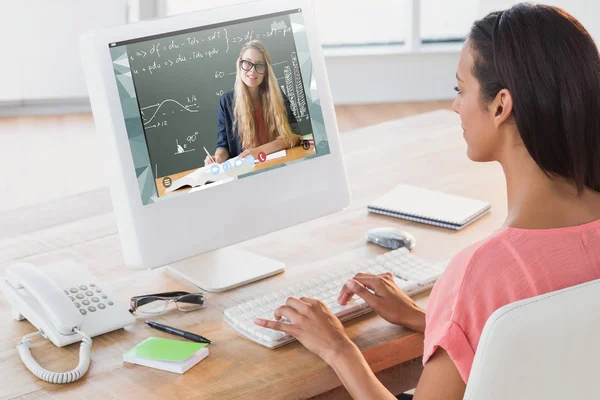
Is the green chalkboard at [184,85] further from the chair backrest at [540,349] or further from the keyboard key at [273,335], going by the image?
the chair backrest at [540,349]

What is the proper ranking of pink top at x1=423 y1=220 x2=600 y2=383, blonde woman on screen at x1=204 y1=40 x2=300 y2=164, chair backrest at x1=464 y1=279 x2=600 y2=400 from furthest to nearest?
blonde woman on screen at x1=204 y1=40 x2=300 y2=164 → pink top at x1=423 y1=220 x2=600 y2=383 → chair backrest at x1=464 y1=279 x2=600 y2=400

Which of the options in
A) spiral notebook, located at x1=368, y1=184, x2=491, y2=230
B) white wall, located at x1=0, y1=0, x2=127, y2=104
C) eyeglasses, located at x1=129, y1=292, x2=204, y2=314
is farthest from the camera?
white wall, located at x1=0, y1=0, x2=127, y2=104

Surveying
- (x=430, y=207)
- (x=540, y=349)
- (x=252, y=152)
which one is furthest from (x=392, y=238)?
(x=540, y=349)

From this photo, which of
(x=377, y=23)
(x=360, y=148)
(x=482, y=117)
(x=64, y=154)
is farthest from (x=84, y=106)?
(x=482, y=117)

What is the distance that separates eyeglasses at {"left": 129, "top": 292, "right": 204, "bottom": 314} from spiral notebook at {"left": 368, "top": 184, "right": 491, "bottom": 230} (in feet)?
1.99

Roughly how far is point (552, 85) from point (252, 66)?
0.67 metres

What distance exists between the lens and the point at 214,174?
5.74ft

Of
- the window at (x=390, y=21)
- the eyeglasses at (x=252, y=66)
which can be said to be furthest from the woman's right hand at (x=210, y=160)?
the window at (x=390, y=21)

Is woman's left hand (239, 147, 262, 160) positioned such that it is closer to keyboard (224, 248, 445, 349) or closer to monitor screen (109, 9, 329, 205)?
monitor screen (109, 9, 329, 205)

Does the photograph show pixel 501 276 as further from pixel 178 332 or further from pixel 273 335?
pixel 178 332

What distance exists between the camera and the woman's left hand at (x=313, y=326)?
1450 mm

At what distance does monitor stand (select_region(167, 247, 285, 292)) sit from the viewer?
1.77 m

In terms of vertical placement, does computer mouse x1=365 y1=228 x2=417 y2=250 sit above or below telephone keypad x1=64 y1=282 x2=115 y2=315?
below

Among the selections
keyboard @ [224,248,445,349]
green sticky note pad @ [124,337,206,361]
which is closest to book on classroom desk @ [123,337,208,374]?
green sticky note pad @ [124,337,206,361]
